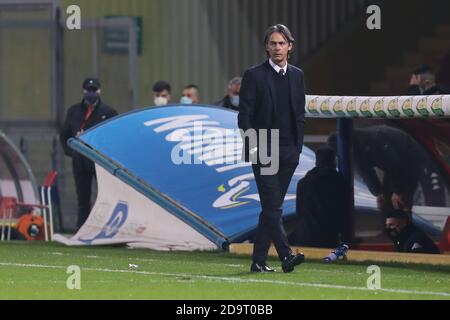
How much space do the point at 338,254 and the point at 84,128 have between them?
20.2 ft

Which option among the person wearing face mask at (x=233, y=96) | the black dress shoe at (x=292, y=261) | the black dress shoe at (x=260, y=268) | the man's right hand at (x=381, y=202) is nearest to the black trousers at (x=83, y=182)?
the person wearing face mask at (x=233, y=96)

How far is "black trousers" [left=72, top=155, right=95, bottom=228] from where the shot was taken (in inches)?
878

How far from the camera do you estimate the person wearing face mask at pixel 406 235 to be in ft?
56.9

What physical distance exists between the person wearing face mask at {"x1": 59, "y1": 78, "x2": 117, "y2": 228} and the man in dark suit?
759 centimetres

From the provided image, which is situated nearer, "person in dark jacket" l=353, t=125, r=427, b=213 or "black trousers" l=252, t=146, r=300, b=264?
"black trousers" l=252, t=146, r=300, b=264

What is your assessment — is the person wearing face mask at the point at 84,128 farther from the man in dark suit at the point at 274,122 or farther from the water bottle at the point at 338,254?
the man in dark suit at the point at 274,122

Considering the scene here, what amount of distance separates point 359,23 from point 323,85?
1171mm

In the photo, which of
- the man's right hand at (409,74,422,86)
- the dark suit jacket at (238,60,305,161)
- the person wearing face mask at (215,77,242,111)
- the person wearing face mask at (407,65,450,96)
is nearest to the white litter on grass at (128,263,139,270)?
the dark suit jacket at (238,60,305,161)

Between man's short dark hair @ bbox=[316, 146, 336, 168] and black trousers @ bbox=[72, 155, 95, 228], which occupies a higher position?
man's short dark hair @ bbox=[316, 146, 336, 168]

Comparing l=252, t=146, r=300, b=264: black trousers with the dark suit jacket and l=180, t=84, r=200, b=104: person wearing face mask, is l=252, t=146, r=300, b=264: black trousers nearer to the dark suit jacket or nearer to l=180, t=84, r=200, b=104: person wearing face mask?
the dark suit jacket

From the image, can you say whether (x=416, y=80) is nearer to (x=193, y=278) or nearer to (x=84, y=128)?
(x=84, y=128)

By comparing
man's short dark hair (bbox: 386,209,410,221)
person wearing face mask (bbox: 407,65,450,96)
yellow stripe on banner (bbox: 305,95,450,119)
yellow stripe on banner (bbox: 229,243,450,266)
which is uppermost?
yellow stripe on banner (bbox: 305,95,450,119)

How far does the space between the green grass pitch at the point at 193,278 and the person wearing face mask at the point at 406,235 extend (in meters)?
0.78

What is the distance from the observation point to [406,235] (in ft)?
57.6
